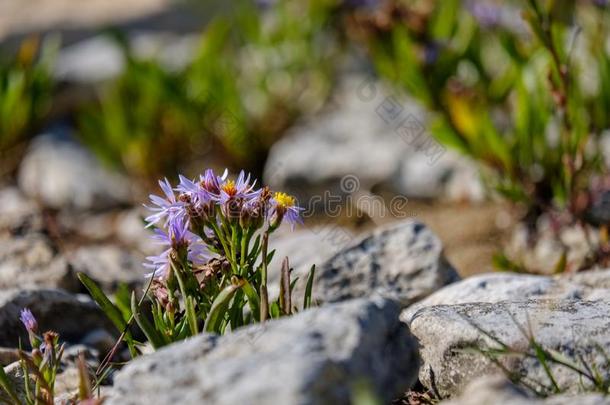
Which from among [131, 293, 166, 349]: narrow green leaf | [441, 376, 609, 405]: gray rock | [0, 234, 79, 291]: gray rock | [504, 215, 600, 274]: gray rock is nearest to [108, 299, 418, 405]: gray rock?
[441, 376, 609, 405]: gray rock

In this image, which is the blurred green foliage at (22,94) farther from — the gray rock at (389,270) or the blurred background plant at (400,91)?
the gray rock at (389,270)

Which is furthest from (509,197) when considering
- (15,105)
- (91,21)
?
(91,21)

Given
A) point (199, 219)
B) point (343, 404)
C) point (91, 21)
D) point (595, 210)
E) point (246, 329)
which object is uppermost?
point (91, 21)

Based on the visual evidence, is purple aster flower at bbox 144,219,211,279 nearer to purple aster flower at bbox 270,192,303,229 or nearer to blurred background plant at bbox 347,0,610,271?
purple aster flower at bbox 270,192,303,229

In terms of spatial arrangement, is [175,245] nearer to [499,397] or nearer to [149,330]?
[149,330]

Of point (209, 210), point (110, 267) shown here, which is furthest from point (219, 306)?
point (110, 267)

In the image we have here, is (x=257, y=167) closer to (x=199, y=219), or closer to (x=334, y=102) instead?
(x=334, y=102)

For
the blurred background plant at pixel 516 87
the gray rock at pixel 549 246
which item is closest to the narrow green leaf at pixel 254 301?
the blurred background plant at pixel 516 87
